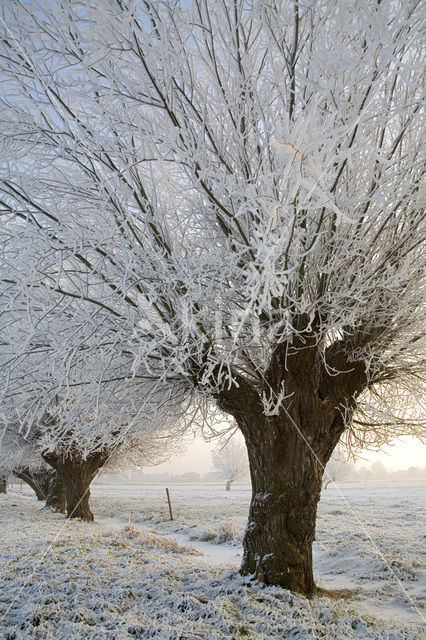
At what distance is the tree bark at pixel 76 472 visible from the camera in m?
13.5

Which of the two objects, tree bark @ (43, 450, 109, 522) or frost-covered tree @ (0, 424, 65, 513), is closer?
tree bark @ (43, 450, 109, 522)

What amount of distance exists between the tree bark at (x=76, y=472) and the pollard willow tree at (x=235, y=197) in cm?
992

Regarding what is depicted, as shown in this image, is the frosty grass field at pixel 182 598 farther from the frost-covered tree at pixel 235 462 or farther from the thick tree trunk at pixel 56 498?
the frost-covered tree at pixel 235 462

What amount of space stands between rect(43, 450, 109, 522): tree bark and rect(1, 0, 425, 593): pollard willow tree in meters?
9.92

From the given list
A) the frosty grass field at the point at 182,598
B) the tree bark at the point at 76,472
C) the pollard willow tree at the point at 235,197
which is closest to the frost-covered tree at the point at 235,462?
the tree bark at the point at 76,472

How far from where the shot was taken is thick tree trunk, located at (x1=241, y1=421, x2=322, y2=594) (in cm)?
467

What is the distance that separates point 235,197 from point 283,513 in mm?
3584

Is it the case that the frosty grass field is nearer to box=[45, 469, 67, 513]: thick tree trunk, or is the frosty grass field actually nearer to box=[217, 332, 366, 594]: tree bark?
box=[217, 332, 366, 594]: tree bark

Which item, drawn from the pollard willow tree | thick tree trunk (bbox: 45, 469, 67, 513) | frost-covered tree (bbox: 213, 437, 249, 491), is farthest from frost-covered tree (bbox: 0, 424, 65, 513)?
frost-covered tree (bbox: 213, 437, 249, 491)

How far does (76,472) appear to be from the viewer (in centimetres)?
1362

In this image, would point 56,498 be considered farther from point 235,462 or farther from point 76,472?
point 235,462

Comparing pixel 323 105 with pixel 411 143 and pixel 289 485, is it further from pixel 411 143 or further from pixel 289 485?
pixel 289 485

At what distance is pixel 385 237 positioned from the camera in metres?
4.70

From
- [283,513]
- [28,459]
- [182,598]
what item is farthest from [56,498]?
[283,513]
